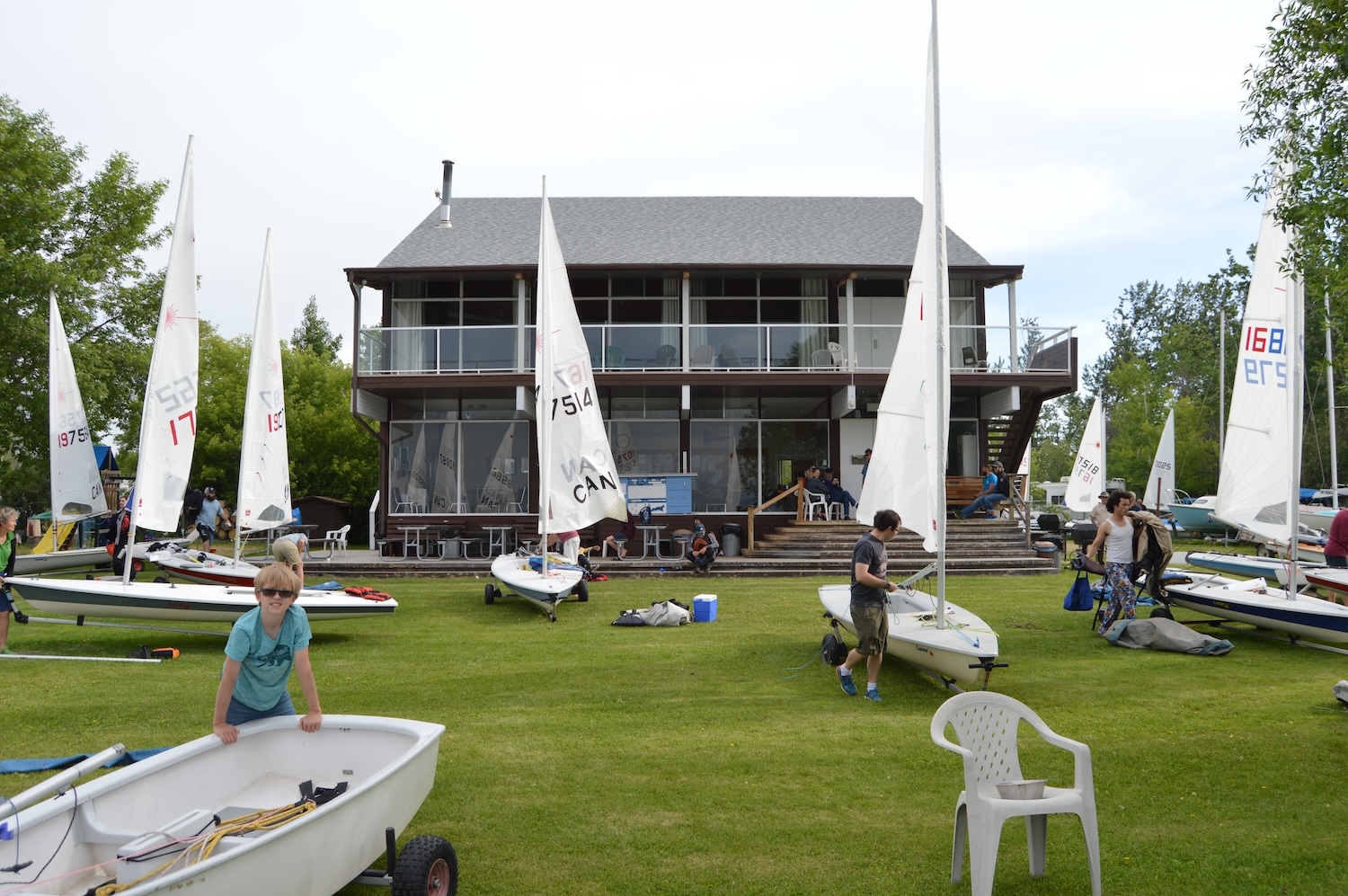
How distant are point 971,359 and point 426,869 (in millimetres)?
19577

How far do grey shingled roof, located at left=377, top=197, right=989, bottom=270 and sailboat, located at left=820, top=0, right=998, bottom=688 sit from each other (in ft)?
39.4

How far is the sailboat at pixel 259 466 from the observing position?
44.0 ft

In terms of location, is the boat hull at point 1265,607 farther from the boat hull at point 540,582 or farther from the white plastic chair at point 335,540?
the white plastic chair at point 335,540

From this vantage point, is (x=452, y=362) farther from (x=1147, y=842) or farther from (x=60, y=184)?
(x=1147, y=842)

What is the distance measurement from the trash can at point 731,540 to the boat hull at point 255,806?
15.5 metres

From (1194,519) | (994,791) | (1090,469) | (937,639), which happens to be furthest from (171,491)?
(1194,519)

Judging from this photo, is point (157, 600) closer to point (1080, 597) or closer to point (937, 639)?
point (937, 639)

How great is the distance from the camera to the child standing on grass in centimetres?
467

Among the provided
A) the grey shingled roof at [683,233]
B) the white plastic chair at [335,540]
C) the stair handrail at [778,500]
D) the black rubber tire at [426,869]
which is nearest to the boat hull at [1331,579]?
the stair handrail at [778,500]

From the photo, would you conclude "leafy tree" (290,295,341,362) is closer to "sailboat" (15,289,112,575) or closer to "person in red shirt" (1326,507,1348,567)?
"sailboat" (15,289,112,575)

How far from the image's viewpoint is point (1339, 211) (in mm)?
6949

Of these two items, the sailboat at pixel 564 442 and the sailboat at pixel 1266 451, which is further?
the sailboat at pixel 564 442

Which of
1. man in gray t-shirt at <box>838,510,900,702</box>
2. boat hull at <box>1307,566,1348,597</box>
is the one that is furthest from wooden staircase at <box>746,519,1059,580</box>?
man in gray t-shirt at <box>838,510,900,702</box>

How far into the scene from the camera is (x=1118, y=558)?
1102cm
